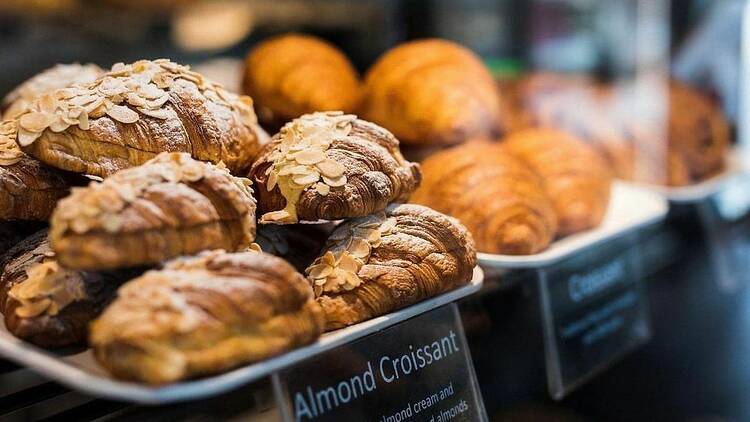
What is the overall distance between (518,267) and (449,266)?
0.91ft

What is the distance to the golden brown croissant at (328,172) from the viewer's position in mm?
917

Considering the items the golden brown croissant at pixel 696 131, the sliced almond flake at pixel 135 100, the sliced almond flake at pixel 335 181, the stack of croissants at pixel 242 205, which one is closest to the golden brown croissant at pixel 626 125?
the golden brown croissant at pixel 696 131

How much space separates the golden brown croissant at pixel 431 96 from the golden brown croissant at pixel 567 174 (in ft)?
0.26

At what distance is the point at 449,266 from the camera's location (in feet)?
3.15

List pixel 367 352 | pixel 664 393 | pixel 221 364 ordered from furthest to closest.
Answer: pixel 664 393 → pixel 367 352 → pixel 221 364

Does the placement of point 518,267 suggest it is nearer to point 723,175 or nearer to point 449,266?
point 449,266

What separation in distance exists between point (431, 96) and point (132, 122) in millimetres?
644

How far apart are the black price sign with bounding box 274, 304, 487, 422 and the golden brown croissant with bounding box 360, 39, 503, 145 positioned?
0.49 meters

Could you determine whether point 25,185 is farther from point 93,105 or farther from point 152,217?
point 152,217

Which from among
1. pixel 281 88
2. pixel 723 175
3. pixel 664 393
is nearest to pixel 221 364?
pixel 281 88

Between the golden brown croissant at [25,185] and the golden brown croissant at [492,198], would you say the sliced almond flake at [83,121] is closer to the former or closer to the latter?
the golden brown croissant at [25,185]

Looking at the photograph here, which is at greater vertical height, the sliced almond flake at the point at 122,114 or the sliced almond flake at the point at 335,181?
the sliced almond flake at the point at 122,114

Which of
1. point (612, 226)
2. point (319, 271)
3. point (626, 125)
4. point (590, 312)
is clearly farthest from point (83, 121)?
point (626, 125)

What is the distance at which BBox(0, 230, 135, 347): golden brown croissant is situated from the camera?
2.62 feet
